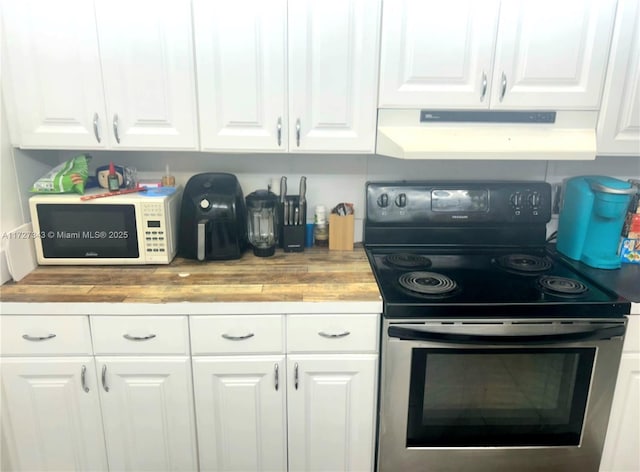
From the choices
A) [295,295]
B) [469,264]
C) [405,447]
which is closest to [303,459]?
[405,447]

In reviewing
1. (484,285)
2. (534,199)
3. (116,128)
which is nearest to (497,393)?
(484,285)

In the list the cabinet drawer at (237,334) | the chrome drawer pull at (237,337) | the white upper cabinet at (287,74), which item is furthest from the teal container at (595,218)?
the chrome drawer pull at (237,337)

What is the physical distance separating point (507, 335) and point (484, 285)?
0.70 feet

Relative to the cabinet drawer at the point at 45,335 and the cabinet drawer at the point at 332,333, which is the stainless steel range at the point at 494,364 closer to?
the cabinet drawer at the point at 332,333

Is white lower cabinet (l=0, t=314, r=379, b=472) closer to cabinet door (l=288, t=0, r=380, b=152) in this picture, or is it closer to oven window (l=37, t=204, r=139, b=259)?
oven window (l=37, t=204, r=139, b=259)

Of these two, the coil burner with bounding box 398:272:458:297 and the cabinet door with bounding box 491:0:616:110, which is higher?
the cabinet door with bounding box 491:0:616:110

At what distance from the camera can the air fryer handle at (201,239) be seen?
1.79m

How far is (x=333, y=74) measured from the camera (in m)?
1.68

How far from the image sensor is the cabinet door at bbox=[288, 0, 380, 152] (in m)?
1.62

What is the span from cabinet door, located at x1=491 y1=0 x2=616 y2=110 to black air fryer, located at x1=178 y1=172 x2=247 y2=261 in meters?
1.10

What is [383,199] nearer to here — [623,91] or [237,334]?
[237,334]

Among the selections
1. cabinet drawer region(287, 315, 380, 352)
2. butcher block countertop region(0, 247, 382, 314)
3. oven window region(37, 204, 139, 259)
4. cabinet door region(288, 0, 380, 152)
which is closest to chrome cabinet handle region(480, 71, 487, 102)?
cabinet door region(288, 0, 380, 152)

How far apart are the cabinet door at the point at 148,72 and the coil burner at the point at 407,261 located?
0.91 metres

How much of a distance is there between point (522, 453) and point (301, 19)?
5.84 ft
